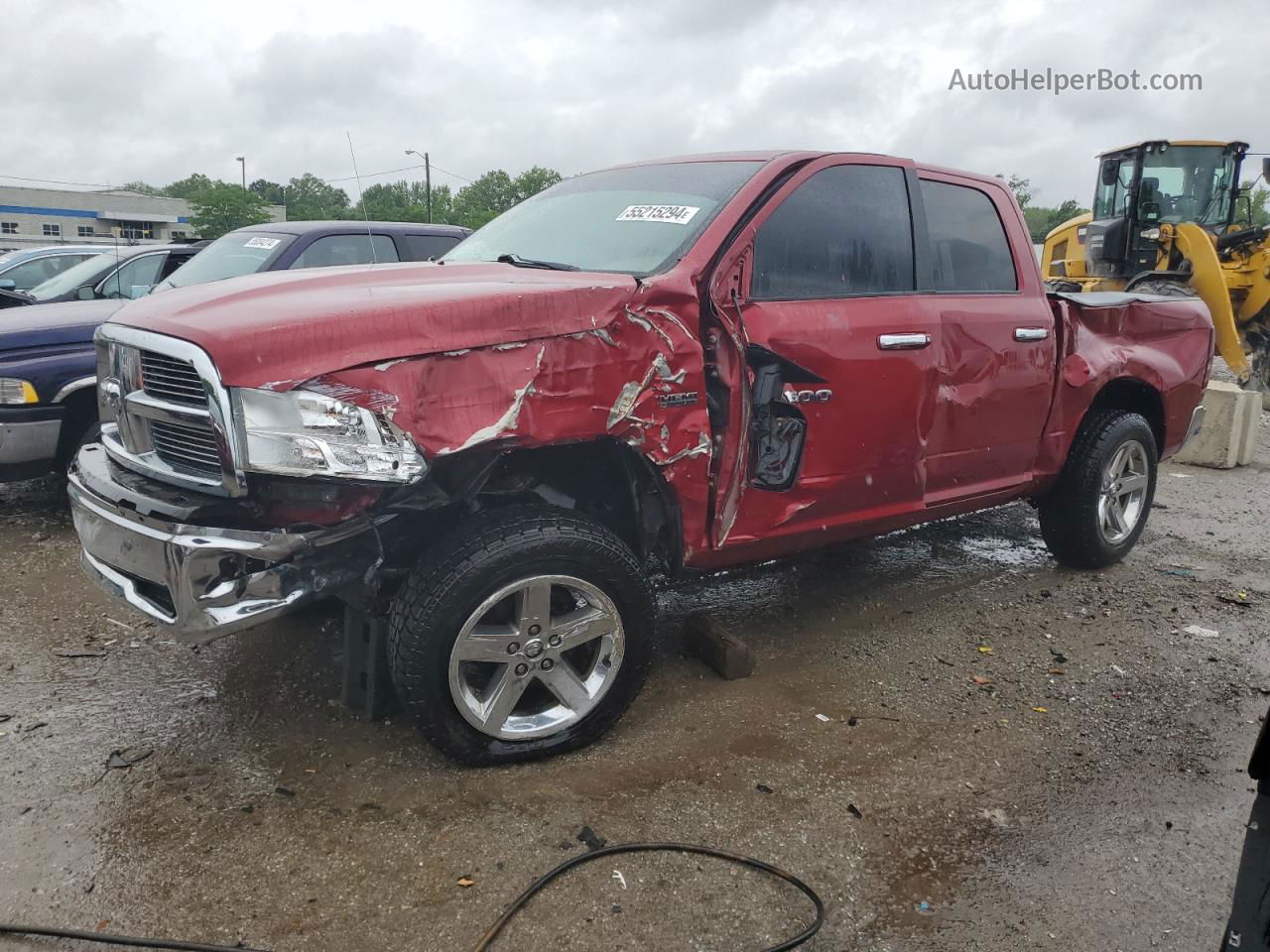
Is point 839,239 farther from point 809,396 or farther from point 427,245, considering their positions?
point 427,245

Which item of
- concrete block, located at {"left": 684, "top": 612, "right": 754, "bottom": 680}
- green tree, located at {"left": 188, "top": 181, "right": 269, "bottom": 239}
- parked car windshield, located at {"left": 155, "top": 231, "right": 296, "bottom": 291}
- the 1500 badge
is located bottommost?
concrete block, located at {"left": 684, "top": 612, "right": 754, "bottom": 680}

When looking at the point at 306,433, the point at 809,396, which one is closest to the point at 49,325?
the point at 306,433

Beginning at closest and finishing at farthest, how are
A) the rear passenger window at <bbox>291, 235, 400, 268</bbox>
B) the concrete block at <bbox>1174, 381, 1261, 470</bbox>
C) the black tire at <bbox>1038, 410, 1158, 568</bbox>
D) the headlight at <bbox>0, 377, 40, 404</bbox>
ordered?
the black tire at <bbox>1038, 410, 1158, 568</bbox> < the headlight at <bbox>0, 377, 40, 404</bbox> < the rear passenger window at <bbox>291, 235, 400, 268</bbox> < the concrete block at <bbox>1174, 381, 1261, 470</bbox>

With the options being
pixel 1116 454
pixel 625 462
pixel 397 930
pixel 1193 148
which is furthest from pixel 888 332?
pixel 1193 148

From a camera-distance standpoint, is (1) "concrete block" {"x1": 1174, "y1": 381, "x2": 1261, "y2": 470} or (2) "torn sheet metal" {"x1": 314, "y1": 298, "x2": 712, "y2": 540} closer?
(2) "torn sheet metal" {"x1": 314, "y1": 298, "x2": 712, "y2": 540}

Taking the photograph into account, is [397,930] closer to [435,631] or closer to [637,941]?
[637,941]

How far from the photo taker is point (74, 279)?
7.69m

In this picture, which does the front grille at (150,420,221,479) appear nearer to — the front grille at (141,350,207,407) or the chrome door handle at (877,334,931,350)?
the front grille at (141,350,207,407)

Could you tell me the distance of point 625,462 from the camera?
310 centimetres

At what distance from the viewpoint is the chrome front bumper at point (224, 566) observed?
8.34 ft

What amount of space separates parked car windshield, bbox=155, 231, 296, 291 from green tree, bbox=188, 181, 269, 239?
187 ft

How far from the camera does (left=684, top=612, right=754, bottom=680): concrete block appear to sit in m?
3.72

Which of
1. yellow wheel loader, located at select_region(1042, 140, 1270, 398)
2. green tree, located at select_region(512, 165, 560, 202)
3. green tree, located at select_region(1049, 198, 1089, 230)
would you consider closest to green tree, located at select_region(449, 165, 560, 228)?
green tree, located at select_region(512, 165, 560, 202)

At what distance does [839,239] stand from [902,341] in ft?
1.49
